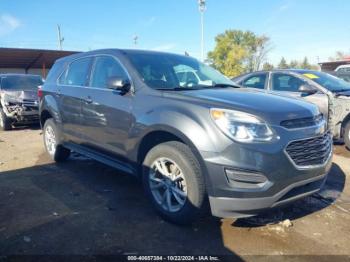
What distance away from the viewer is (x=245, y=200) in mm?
2939

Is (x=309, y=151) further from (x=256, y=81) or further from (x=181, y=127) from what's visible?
(x=256, y=81)

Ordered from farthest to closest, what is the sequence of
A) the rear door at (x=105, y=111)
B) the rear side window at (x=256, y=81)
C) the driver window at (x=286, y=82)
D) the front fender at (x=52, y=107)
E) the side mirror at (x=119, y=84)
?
the rear side window at (x=256, y=81) < the driver window at (x=286, y=82) < the front fender at (x=52, y=107) < the rear door at (x=105, y=111) < the side mirror at (x=119, y=84)

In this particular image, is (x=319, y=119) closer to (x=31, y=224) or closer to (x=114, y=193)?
(x=114, y=193)

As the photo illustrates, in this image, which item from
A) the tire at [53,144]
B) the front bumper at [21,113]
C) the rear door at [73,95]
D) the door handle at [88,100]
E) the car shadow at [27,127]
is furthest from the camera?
the car shadow at [27,127]

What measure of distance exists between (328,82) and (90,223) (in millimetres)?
5700

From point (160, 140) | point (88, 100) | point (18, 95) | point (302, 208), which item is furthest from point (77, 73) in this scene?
point (18, 95)

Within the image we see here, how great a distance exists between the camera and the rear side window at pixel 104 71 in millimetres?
4230

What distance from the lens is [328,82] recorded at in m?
7.09

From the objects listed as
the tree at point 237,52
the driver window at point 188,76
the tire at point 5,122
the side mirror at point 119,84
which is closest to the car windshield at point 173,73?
the driver window at point 188,76

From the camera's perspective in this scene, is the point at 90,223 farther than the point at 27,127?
No

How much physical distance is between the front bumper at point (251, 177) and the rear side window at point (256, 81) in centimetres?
474

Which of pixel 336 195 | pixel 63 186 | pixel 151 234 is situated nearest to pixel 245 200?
pixel 151 234

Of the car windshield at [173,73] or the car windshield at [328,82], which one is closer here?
the car windshield at [173,73]

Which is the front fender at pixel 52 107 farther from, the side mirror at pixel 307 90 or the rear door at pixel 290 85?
the side mirror at pixel 307 90
